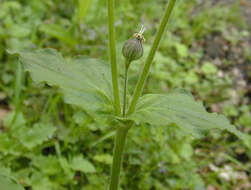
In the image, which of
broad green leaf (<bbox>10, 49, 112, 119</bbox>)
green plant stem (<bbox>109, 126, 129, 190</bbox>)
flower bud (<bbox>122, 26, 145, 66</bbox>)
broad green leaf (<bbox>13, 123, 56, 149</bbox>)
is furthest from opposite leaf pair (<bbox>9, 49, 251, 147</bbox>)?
broad green leaf (<bbox>13, 123, 56, 149</bbox>)

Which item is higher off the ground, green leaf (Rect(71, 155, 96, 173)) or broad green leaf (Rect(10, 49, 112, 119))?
broad green leaf (Rect(10, 49, 112, 119))

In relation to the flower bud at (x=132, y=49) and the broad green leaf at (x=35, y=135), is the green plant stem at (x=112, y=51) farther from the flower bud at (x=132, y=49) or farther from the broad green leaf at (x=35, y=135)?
the broad green leaf at (x=35, y=135)

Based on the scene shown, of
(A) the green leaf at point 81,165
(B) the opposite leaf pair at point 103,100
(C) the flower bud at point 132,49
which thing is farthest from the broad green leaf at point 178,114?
(A) the green leaf at point 81,165

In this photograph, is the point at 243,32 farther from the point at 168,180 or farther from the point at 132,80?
the point at 168,180

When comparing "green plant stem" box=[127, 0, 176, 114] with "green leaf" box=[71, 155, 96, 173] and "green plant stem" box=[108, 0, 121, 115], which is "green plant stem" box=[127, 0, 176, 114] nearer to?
"green plant stem" box=[108, 0, 121, 115]

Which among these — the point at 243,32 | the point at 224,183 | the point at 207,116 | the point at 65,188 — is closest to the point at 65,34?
the point at 65,188

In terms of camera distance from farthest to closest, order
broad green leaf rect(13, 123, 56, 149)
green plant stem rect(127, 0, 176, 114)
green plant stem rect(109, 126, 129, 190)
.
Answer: broad green leaf rect(13, 123, 56, 149) → green plant stem rect(109, 126, 129, 190) → green plant stem rect(127, 0, 176, 114)
